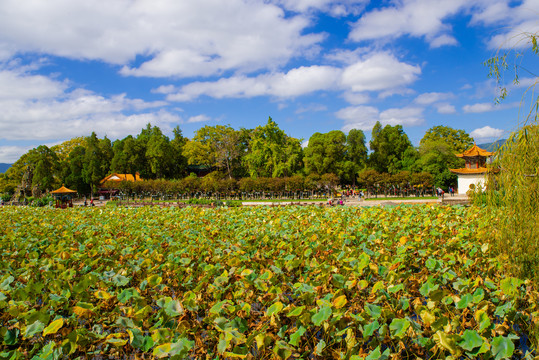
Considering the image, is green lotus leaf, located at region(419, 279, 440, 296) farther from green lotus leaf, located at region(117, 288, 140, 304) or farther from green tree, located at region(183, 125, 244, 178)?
green tree, located at region(183, 125, 244, 178)

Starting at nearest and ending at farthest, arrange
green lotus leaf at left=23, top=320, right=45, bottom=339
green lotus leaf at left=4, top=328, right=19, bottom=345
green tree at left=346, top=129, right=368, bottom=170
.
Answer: green lotus leaf at left=23, top=320, right=45, bottom=339
green lotus leaf at left=4, top=328, right=19, bottom=345
green tree at left=346, top=129, right=368, bottom=170

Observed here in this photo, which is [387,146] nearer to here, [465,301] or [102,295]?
[465,301]

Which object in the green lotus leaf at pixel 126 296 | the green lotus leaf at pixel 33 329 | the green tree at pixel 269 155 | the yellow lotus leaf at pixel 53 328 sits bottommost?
the green lotus leaf at pixel 33 329

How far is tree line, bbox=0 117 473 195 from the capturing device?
40678 mm

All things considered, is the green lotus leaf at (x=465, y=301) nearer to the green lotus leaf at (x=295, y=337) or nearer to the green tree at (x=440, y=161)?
the green lotus leaf at (x=295, y=337)

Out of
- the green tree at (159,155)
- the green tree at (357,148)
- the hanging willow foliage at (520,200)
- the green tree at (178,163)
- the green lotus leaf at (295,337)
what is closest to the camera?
the green lotus leaf at (295,337)

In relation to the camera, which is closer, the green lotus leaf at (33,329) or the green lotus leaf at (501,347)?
the green lotus leaf at (501,347)

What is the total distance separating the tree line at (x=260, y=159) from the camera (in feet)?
133

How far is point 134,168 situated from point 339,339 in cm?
5320

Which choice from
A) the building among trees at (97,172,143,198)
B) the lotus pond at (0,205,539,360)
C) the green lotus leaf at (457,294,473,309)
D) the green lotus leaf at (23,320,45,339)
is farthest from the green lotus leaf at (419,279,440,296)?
the building among trees at (97,172,143,198)

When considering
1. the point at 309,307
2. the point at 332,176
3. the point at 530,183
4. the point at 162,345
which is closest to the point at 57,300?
the point at 162,345

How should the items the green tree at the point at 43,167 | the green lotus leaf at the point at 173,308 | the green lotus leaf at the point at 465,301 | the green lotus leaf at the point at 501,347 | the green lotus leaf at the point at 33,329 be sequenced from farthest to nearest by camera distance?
the green tree at the point at 43,167 < the green lotus leaf at the point at 465,301 < the green lotus leaf at the point at 173,308 < the green lotus leaf at the point at 33,329 < the green lotus leaf at the point at 501,347

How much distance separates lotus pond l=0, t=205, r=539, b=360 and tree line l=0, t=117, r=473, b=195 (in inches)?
1348

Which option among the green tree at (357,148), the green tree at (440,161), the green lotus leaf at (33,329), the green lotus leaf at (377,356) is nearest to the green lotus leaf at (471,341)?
the green lotus leaf at (377,356)
